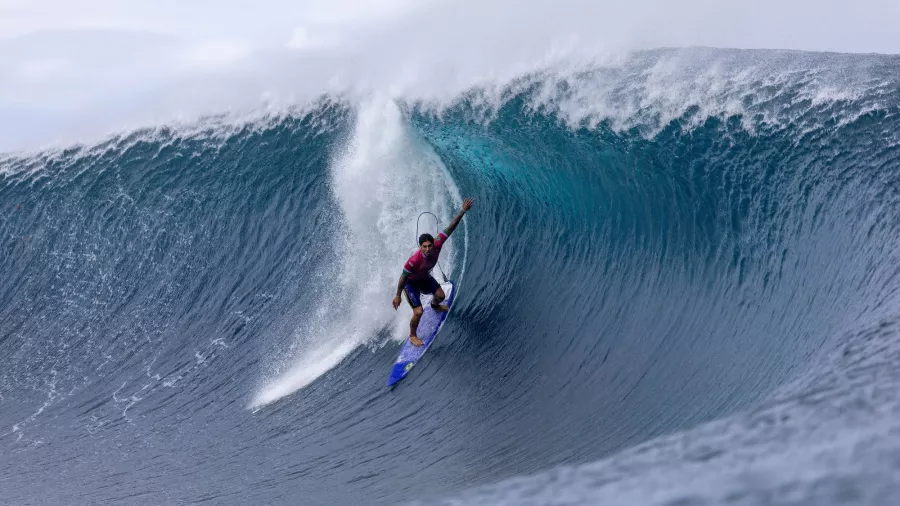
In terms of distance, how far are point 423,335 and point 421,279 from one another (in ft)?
3.01

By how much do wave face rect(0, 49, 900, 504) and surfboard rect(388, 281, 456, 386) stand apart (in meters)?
0.15

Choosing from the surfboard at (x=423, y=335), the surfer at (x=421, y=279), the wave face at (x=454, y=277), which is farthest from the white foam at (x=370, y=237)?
the surfer at (x=421, y=279)

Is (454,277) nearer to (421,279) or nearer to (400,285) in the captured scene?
(421,279)

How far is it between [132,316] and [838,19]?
41.5 feet

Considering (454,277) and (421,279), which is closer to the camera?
(421,279)

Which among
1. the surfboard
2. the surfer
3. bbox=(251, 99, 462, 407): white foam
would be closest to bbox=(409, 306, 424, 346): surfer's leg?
the surfer

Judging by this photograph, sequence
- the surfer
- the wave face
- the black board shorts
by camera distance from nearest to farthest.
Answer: the wave face → the surfer → the black board shorts

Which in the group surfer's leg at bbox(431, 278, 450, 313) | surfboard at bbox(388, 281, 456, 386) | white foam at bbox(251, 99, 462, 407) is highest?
white foam at bbox(251, 99, 462, 407)

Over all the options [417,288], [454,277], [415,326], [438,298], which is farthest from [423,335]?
[454,277]

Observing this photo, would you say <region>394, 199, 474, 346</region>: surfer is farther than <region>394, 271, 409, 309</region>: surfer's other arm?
No

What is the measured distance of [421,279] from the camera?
9352mm

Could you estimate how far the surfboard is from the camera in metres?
9.52

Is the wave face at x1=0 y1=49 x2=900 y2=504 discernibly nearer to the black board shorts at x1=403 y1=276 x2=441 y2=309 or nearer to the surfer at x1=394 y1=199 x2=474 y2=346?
the surfer at x1=394 y1=199 x2=474 y2=346

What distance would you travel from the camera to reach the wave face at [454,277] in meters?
7.68
